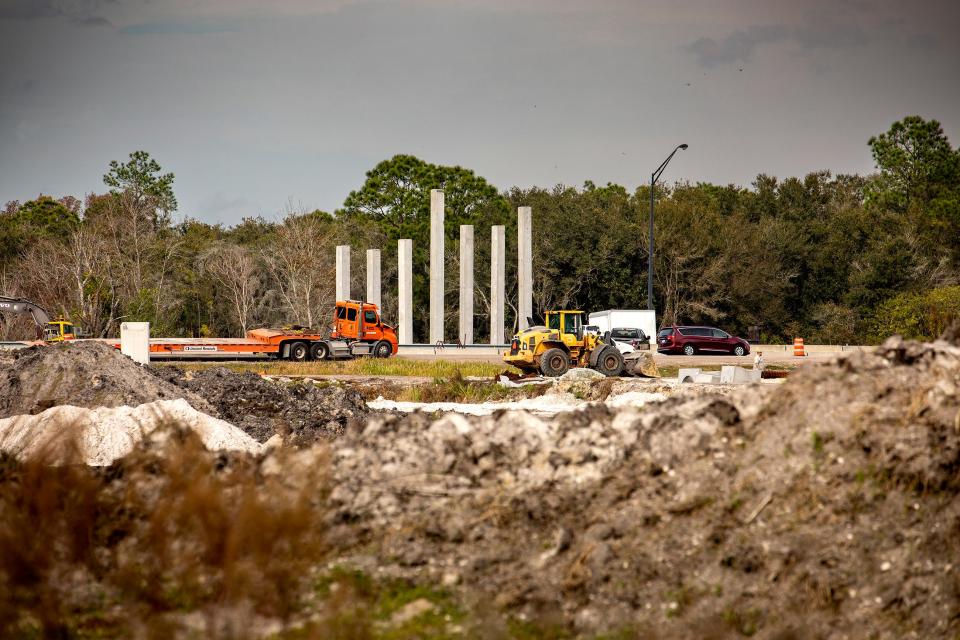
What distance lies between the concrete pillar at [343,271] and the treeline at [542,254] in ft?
19.4

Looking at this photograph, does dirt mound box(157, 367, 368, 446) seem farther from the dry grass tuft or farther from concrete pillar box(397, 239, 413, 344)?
concrete pillar box(397, 239, 413, 344)

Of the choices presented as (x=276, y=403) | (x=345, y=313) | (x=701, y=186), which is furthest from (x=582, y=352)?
(x=701, y=186)

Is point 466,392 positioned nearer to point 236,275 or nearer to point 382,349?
point 382,349

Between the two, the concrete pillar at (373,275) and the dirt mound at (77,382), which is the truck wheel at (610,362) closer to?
the dirt mound at (77,382)

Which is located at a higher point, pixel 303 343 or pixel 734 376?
pixel 303 343

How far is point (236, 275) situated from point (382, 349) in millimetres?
18064

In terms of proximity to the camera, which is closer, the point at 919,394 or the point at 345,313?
the point at 919,394

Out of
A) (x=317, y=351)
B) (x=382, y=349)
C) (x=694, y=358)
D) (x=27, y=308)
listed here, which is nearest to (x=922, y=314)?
(x=694, y=358)

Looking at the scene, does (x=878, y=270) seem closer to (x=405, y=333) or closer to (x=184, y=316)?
(x=405, y=333)

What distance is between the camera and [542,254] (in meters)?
58.4

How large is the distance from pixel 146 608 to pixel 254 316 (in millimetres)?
48423

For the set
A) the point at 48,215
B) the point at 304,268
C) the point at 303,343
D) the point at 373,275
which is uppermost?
the point at 48,215

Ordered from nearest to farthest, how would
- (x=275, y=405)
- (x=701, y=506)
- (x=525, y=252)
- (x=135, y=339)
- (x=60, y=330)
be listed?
(x=701, y=506)
(x=275, y=405)
(x=135, y=339)
(x=60, y=330)
(x=525, y=252)

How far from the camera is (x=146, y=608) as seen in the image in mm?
6773
